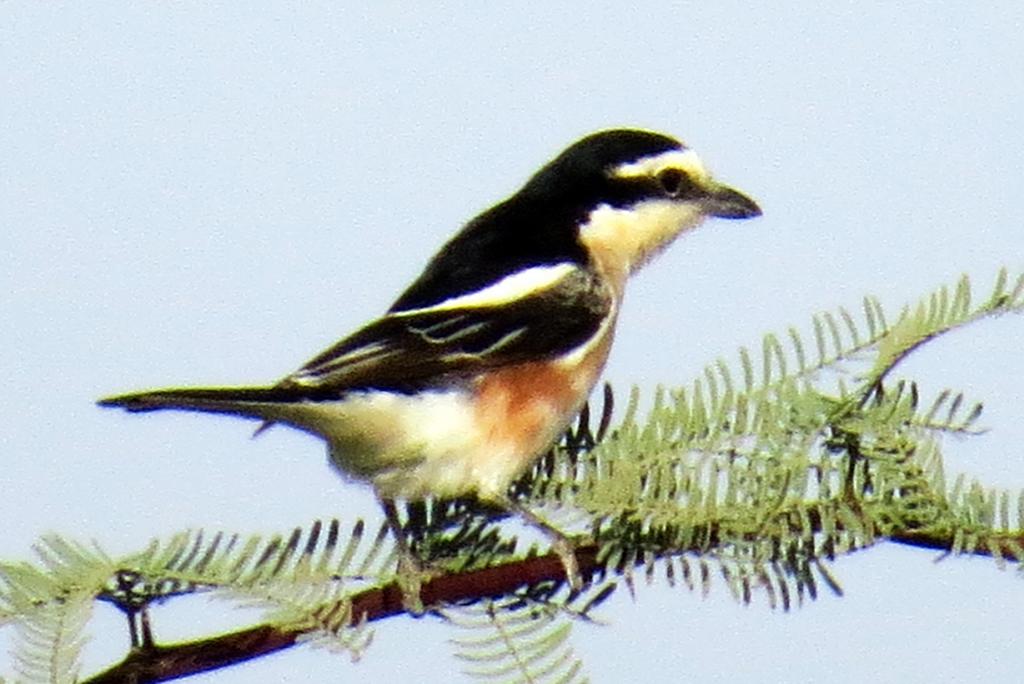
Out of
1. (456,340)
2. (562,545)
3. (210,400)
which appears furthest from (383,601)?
(456,340)

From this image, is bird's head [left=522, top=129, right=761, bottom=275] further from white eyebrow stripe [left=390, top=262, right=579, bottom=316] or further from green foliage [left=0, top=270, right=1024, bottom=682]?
green foliage [left=0, top=270, right=1024, bottom=682]

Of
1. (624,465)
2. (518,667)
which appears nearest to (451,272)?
(624,465)

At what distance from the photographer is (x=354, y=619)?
1556 millimetres

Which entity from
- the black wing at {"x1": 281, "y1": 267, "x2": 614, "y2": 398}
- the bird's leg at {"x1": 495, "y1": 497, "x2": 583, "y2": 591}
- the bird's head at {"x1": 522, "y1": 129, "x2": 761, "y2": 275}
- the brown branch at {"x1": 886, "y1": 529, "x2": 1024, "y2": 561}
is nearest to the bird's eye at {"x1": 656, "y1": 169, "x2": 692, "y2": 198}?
the bird's head at {"x1": 522, "y1": 129, "x2": 761, "y2": 275}

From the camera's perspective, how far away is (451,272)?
291 centimetres

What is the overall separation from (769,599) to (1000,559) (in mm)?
209

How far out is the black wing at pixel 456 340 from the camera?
2.49 m

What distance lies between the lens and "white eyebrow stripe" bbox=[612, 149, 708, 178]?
127 inches

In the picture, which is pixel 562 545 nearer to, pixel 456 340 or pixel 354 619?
pixel 354 619

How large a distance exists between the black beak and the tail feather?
48.5 inches

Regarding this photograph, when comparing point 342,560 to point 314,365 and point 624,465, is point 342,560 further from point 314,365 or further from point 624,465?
point 314,365

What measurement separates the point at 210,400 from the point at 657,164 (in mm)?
1351

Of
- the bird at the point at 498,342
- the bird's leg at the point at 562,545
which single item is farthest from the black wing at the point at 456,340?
the bird's leg at the point at 562,545

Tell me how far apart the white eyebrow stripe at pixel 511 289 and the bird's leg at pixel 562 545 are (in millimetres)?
855
